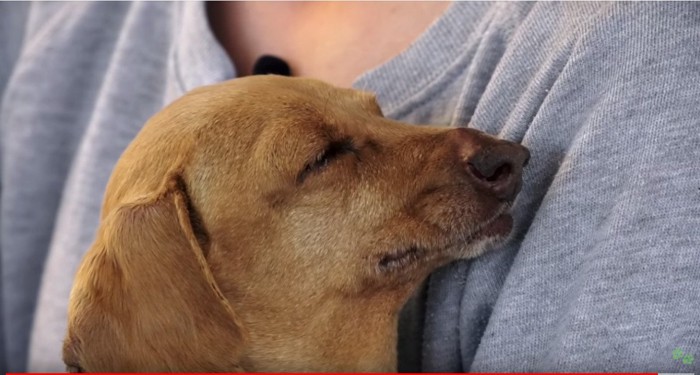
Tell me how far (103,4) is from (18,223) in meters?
0.59

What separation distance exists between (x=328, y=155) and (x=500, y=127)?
28cm

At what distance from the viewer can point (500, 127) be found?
3.78ft

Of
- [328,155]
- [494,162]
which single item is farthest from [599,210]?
[328,155]

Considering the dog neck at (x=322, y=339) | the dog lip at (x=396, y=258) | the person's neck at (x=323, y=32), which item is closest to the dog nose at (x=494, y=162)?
the dog lip at (x=396, y=258)

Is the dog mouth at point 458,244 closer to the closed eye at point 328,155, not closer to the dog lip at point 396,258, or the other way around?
the dog lip at point 396,258

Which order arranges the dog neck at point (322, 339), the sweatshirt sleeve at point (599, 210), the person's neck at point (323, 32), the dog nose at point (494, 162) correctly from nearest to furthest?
the sweatshirt sleeve at point (599, 210) → the dog nose at point (494, 162) → the dog neck at point (322, 339) → the person's neck at point (323, 32)

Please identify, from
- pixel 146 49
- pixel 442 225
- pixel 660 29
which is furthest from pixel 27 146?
pixel 660 29

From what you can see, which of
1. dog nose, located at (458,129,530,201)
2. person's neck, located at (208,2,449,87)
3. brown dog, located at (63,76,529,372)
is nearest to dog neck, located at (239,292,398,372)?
brown dog, located at (63,76,529,372)

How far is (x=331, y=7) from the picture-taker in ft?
4.91

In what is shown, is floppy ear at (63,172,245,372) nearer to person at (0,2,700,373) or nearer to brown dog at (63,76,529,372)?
brown dog at (63,76,529,372)

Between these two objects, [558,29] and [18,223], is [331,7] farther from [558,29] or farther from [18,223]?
[18,223]

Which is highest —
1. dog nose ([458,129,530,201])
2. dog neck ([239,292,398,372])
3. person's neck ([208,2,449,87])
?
person's neck ([208,2,449,87])

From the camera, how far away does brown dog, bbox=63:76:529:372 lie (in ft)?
3.48

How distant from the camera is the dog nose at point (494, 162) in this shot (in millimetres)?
1015
